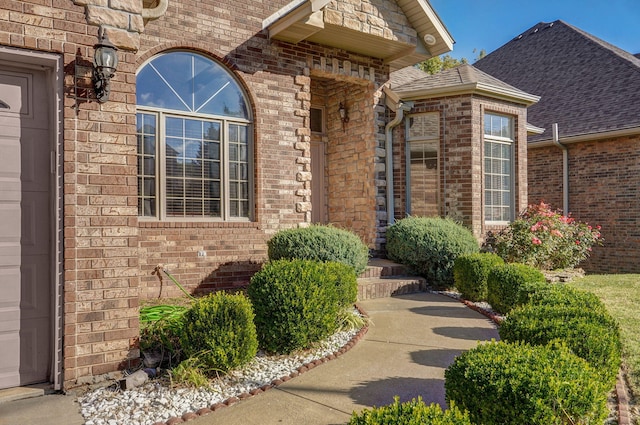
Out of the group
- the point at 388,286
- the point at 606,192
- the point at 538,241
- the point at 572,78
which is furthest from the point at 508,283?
the point at 572,78

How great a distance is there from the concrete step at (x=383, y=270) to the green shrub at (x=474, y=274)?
123 centimetres

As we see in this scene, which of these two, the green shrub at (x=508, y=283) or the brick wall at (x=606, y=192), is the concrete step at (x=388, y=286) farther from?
the brick wall at (x=606, y=192)

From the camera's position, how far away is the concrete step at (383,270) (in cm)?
784

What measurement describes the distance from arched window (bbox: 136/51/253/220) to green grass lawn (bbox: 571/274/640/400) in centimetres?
541

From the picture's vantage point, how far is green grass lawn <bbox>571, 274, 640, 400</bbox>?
4.37m

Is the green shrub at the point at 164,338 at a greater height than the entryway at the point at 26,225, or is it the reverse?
the entryway at the point at 26,225

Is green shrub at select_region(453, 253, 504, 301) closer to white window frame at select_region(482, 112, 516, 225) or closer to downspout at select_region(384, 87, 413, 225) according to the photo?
downspout at select_region(384, 87, 413, 225)

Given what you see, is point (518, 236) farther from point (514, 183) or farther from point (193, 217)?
point (193, 217)

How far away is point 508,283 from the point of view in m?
5.89

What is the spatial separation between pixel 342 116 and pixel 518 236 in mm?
4351

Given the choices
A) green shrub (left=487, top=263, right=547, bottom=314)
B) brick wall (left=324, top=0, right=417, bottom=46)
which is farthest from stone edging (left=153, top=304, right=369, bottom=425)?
brick wall (left=324, top=0, right=417, bottom=46)

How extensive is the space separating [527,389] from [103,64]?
147 inches

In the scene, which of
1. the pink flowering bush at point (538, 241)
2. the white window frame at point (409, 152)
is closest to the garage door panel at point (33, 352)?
the white window frame at point (409, 152)

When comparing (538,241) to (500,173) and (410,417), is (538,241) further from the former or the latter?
(410,417)
